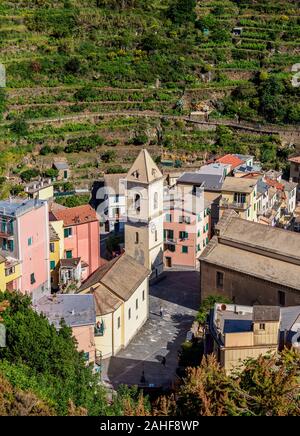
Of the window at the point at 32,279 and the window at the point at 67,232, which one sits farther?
the window at the point at 67,232

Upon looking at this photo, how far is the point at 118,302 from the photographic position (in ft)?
108

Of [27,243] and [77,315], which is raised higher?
[27,243]

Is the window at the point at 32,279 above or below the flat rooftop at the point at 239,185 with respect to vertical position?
below

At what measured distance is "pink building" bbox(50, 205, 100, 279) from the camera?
38.7 meters

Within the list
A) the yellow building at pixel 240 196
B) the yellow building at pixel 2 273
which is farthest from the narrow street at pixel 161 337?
the yellow building at pixel 2 273

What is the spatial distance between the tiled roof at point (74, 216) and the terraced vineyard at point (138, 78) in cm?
1198

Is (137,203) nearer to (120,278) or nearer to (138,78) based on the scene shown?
(120,278)

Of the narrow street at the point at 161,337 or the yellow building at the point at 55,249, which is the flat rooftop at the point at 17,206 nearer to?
the yellow building at the point at 55,249

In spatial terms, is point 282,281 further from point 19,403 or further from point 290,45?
point 290,45

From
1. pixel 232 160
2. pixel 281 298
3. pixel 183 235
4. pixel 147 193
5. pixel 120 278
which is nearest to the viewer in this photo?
pixel 281 298

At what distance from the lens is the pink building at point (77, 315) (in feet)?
100

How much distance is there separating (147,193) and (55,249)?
5344 mm

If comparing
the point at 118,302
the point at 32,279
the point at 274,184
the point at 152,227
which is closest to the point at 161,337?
the point at 118,302

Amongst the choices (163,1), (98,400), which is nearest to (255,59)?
(163,1)
